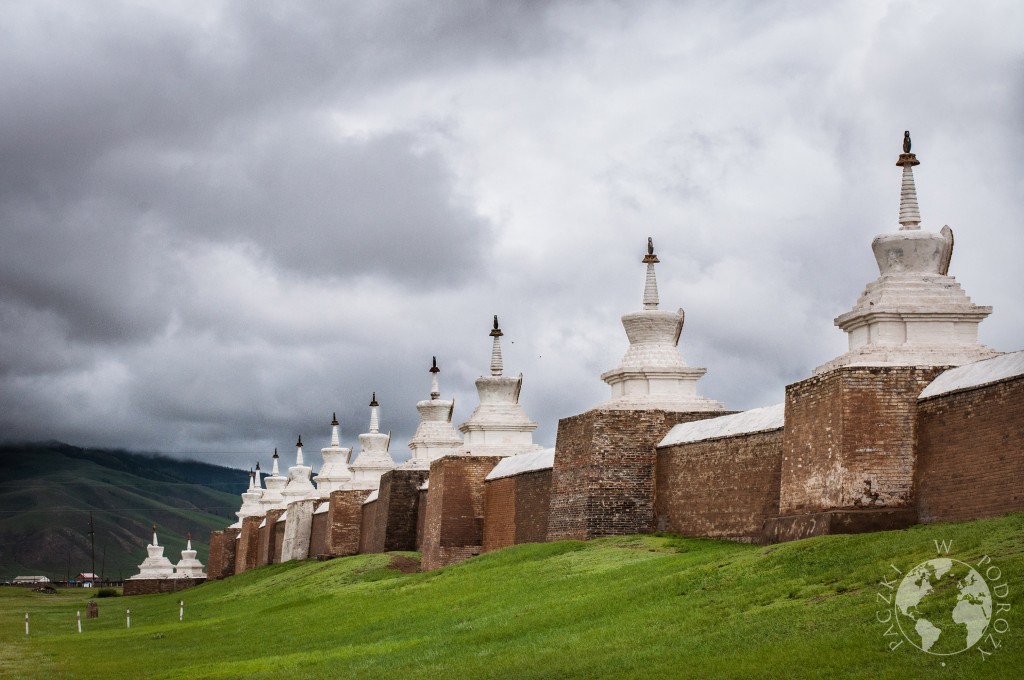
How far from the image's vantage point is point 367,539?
58062 millimetres

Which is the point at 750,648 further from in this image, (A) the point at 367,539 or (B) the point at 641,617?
(A) the point at 367,539

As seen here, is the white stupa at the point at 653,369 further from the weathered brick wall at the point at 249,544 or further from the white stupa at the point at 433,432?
the weathered brick wall at the point at 249,544

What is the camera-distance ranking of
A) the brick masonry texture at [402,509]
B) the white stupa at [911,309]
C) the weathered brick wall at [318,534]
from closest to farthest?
the white stupa at [911,309]
the brick masonry texture at [402,509]
the weathered brick wall at [318,534]

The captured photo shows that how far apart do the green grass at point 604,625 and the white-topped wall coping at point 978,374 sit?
237 centimetres

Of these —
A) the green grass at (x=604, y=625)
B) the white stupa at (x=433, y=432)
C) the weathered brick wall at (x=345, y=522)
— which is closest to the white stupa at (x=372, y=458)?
the weathered brick wall at (x=345, y=522)

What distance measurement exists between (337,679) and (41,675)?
7268 mm

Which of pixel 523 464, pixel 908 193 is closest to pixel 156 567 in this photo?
pixel 523 464

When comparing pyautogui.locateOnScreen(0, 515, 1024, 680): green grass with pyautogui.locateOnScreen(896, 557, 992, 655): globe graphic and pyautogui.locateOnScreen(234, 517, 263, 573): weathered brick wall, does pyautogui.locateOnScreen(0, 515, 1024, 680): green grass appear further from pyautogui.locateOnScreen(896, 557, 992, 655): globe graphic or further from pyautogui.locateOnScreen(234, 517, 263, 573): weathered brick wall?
pyautogui.locateOnScreen(234, 517, 263, 573): weathered brick wall

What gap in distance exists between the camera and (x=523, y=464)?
39.9 metres

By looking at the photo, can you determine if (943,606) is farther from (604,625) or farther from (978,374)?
(978,374)

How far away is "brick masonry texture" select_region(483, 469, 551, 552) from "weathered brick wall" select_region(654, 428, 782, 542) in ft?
16.5

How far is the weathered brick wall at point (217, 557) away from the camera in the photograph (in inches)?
3942

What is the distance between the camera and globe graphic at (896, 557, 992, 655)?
14219 mm

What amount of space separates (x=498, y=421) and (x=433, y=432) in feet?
30.3
